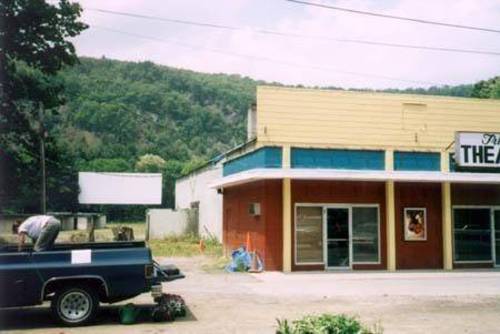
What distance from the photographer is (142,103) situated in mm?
95812

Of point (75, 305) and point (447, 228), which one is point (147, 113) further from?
point (75, 305)

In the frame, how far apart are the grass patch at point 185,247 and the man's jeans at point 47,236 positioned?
56.1ft

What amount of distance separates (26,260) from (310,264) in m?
11.4

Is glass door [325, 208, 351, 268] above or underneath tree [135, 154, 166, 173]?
underneath

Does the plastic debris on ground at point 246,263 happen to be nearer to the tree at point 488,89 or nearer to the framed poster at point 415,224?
the framed poster at point 415,224

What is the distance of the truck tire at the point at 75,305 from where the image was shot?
36.6 feet

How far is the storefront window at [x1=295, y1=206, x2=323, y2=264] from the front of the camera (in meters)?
20.4

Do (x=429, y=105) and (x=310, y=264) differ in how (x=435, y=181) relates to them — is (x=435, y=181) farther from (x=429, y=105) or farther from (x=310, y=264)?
(x=310, y=264)

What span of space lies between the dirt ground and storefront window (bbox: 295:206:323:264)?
1045 mm

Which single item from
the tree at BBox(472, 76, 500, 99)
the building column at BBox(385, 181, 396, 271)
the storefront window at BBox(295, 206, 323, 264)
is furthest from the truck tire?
the tree at BBox(472, 76, 500, 99)

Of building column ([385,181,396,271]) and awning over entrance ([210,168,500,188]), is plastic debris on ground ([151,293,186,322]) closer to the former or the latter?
awning over entrance ([210,168,500,188])

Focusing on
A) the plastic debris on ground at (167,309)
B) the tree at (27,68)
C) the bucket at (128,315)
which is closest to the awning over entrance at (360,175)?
the plastic debris on ground at (167,309)

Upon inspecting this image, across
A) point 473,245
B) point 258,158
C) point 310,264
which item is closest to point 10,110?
point 258,158

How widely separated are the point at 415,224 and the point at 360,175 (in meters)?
3.43
